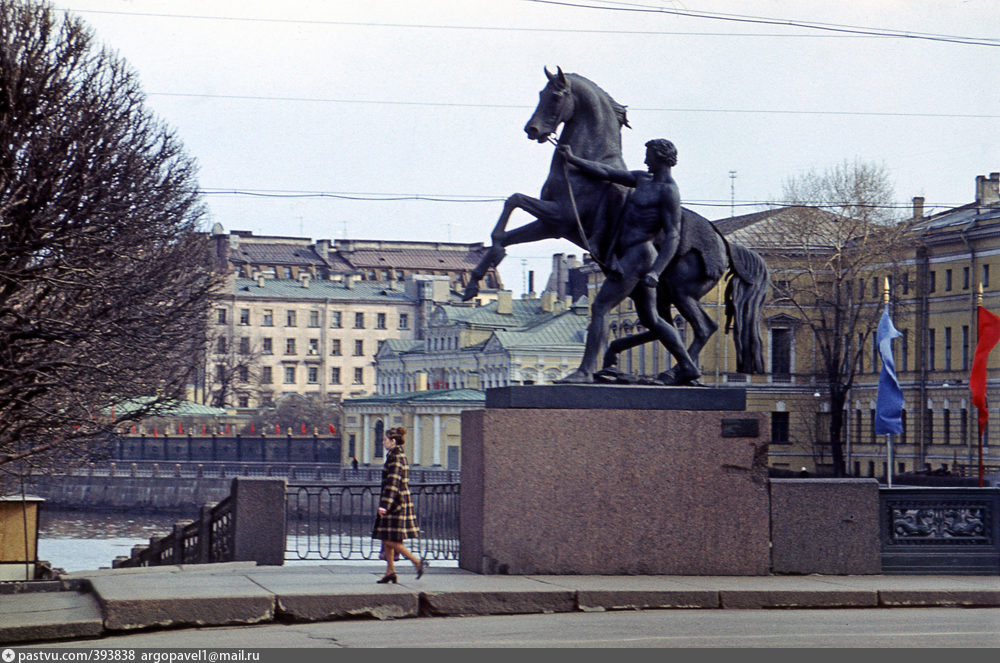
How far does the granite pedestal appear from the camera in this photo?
45.2ft

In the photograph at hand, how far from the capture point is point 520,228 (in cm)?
1463

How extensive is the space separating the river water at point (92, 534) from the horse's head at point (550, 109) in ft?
83.9

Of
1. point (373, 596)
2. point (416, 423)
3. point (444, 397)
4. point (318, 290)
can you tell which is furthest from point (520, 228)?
point (318, 290)

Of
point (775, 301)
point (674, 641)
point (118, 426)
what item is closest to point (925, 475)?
point (775, 301)

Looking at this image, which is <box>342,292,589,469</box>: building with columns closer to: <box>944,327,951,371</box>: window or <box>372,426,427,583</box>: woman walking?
<box>944,327,951,371</box>: window

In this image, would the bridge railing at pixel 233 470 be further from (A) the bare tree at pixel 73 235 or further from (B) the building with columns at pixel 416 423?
(A) the bare tree at pixel 73 235

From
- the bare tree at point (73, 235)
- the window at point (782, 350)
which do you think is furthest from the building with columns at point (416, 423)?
the bare tree at point (73, 235)

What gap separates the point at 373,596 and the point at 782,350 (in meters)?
69.8

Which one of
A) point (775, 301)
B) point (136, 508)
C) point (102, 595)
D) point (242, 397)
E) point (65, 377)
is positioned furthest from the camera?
point (242, 397)

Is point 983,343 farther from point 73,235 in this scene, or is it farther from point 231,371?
point 231,371

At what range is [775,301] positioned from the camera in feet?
230

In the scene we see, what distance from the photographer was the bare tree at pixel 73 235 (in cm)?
2203

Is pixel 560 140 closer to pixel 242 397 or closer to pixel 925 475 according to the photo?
pixel 925 475

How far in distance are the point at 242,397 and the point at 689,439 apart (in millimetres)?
114636
